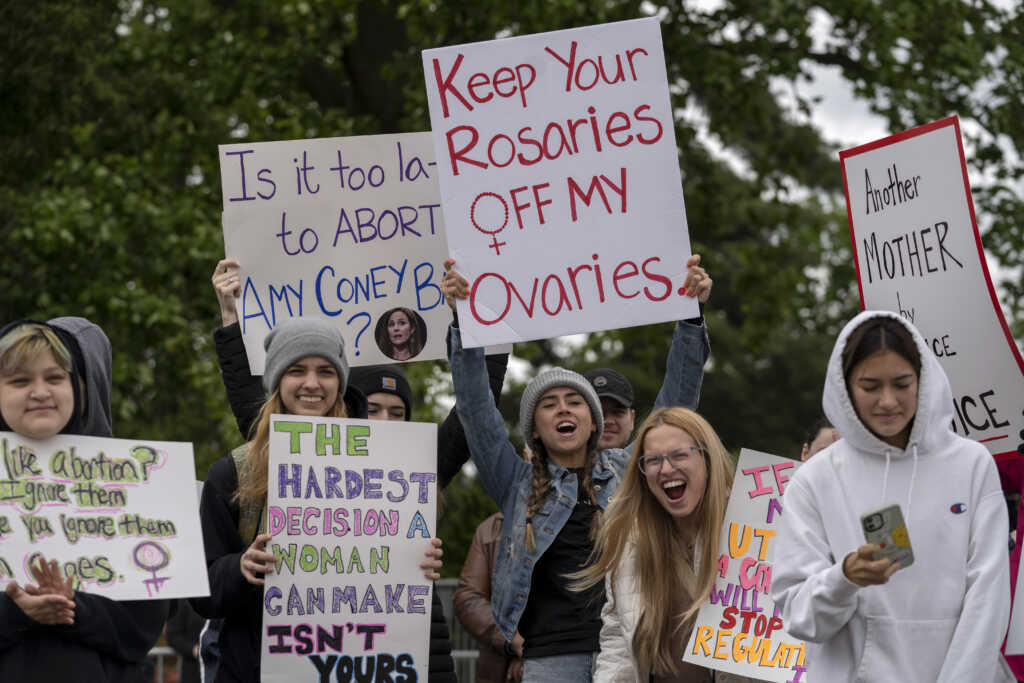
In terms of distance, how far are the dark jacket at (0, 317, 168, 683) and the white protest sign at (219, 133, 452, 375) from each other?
4.61 ft

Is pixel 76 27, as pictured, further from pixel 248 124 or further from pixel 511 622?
pixel 511 622

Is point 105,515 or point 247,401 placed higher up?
point 247,401

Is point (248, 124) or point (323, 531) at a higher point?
point (248, 124)

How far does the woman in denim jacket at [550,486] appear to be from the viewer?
4.65 m

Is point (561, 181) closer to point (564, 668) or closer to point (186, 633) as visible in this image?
point (564, 668)

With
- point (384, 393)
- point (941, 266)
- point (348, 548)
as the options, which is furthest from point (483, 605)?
point (941, 266)

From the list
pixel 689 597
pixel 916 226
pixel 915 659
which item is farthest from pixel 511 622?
pixel 916 226

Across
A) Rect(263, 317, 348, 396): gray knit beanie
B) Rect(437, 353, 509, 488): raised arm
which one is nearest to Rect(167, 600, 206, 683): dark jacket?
Rect(437, 353, 509, 488): raised arm

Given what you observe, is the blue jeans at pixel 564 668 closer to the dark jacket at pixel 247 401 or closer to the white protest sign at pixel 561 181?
the dark jacket at pixel 247 401

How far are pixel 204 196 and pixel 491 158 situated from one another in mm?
7907

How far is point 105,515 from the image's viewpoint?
405 centimetres

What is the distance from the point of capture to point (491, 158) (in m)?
4.95

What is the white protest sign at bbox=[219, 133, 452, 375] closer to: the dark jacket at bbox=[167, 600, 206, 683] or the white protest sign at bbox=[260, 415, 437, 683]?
the white protest sign at bbox=[260, 415, 437, 683]

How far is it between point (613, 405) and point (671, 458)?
1.63 metres
